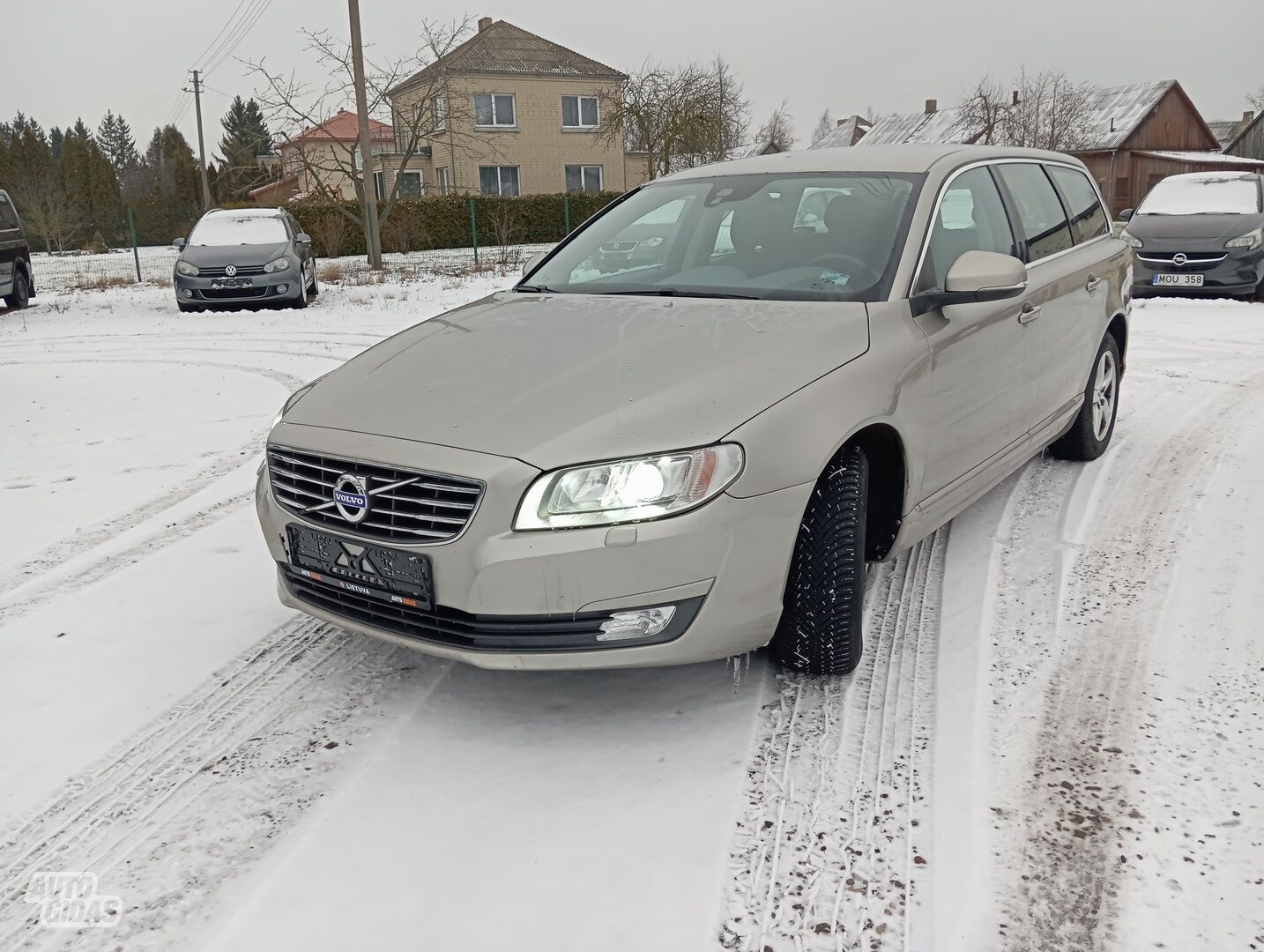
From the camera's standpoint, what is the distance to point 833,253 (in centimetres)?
373

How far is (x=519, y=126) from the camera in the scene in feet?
138

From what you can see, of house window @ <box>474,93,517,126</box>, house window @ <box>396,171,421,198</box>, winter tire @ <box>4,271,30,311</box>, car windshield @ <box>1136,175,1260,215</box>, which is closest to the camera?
car windshield @ <box>1136,175,1260,215</box>

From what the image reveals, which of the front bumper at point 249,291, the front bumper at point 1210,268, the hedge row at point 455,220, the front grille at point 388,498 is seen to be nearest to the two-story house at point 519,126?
the hedge row at point 455,220

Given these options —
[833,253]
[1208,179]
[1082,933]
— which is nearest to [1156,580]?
[833,253]

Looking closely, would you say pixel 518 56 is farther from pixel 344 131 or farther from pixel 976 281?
pixel 976 281

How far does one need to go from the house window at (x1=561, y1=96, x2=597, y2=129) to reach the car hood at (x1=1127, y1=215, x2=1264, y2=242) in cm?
3311

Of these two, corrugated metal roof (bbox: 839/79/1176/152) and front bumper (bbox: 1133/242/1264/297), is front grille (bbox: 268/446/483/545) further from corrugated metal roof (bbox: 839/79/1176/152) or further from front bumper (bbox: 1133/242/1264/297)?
corrugated metal roof (bbox: 839/79/1176/152)

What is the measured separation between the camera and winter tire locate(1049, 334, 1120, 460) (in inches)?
210

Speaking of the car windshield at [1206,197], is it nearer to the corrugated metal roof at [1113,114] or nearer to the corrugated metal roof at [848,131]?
the corrugated metal roof at [1113,114]

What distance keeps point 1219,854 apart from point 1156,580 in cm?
181

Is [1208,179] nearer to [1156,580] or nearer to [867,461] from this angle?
[1156,580]

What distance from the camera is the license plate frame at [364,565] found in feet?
9.13

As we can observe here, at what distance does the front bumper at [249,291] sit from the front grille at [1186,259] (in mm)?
11118

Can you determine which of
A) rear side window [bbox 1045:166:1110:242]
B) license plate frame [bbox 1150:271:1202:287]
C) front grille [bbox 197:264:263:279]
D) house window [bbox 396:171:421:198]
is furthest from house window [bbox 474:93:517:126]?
rear side window [bbox 1045:166:1110:242]
